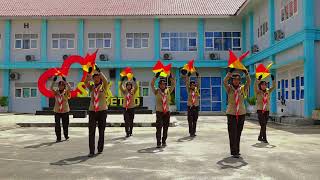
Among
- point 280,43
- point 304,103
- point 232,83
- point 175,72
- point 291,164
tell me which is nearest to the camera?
point 291,164

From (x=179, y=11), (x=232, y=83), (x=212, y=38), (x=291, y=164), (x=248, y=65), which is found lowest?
(x=291, y=164)

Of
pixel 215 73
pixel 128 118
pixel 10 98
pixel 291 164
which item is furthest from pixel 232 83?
pixel 10 98

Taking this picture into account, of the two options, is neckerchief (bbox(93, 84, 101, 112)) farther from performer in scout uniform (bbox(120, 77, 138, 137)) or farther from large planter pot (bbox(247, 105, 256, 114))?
large planter pot (bbox(247, 105, 256, 114))

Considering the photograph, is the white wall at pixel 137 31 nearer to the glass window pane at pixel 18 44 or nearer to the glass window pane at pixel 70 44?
the glass window pane at pixel 70 44

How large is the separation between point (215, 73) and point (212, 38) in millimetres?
2657

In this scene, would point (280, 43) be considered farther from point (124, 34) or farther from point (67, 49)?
point (67, 49)

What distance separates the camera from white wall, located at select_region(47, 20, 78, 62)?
31516mm

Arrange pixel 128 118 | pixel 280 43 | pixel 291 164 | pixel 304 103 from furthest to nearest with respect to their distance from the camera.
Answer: pixel 280 43, pixel 304 103, pixel 128 118, pixel 291 164

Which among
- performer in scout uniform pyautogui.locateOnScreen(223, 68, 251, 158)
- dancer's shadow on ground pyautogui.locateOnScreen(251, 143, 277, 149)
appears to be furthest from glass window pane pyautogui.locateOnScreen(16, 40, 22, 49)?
performer in scout uniform pyautogui.locateOnScreen(223, 68, 251, 158)

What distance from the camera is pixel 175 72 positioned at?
3133 centimetres

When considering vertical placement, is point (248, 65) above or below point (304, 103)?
above

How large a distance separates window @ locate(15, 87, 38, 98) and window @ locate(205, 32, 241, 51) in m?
13.6

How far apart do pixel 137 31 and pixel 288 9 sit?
1349 centimetres

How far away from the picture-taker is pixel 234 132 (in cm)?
830
